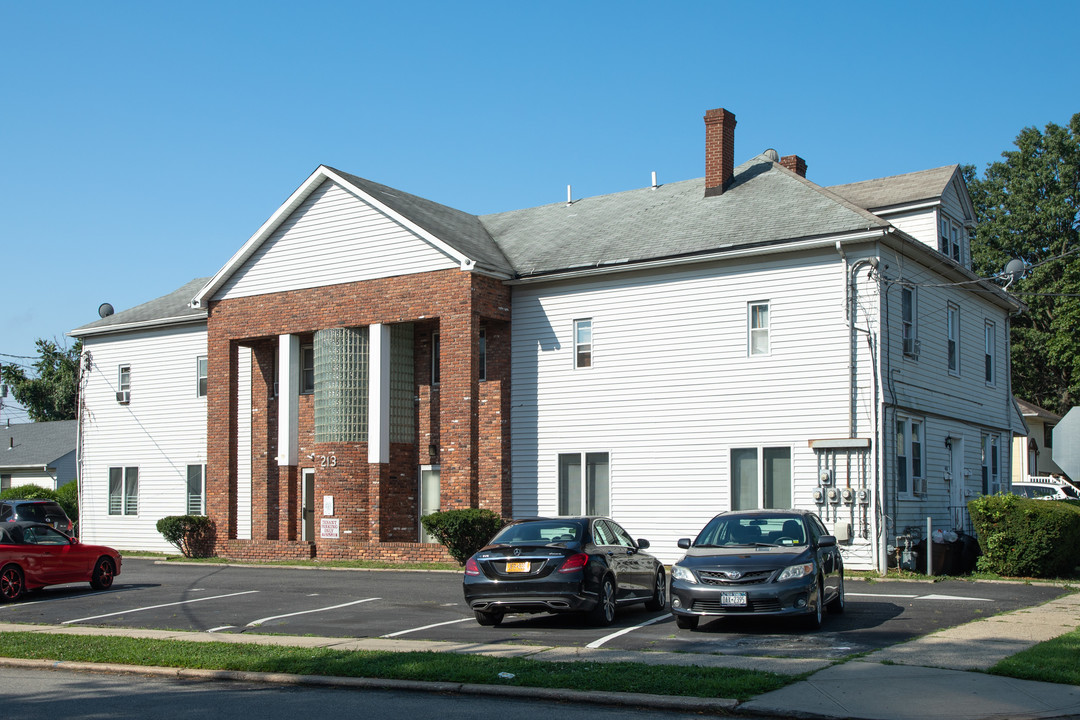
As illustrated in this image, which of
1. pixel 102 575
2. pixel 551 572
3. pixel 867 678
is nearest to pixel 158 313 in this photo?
pixel 102 575

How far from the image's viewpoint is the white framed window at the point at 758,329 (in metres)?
23.7

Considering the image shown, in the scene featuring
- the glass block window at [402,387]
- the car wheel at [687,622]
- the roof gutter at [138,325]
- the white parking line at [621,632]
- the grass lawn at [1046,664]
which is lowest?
the white parking line at [621,632]

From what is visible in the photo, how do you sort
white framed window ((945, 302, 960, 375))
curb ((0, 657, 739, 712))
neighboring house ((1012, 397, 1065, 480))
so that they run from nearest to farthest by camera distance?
curb ((0, 657, 739, 712)) < white framed window ((945, 302, 960, 375)) < neighboring house ((1012, 397, 1065, 480))

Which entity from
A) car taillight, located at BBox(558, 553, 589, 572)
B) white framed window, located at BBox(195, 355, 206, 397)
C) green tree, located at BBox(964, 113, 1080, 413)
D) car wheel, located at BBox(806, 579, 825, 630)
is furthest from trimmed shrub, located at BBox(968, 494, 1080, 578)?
green tree, located at BBox(964, 113, 1080, 413)

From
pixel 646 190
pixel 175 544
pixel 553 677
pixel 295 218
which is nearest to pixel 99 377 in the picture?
pixel 175 544

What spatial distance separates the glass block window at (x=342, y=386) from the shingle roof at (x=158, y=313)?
7091mm

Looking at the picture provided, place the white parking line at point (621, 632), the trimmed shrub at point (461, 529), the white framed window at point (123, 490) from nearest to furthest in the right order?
the white parking line at point (621, 632) < the trimmed shrub at point (461, 529) < the white framed window at point (123, 490)

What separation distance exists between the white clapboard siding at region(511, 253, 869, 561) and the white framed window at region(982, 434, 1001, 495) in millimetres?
8457

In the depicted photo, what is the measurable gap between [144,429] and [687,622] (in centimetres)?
2631

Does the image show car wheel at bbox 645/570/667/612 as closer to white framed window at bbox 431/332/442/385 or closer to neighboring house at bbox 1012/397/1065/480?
white framed window at bbox 431/332/442/385

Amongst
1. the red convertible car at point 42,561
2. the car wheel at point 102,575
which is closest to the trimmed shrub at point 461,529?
the car wheel at point 102,575

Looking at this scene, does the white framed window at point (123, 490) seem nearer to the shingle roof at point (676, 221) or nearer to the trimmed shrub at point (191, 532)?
the trimmed shrub at point (191, 532)

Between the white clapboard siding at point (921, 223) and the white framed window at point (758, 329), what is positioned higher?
the white clapboard siding at point (921, 223)

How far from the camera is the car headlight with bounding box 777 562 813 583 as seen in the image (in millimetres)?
13094
